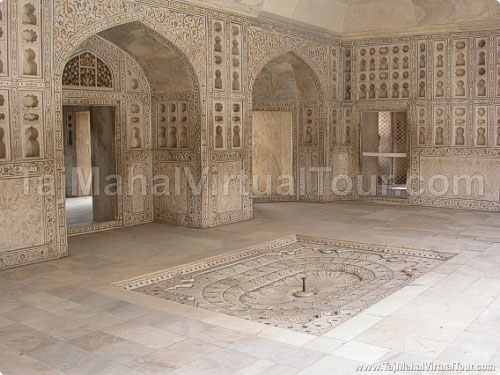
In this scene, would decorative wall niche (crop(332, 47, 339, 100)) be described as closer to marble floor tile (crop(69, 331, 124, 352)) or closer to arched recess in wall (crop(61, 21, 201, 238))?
arched recess in wall (crop(61, 21, 201, 238))

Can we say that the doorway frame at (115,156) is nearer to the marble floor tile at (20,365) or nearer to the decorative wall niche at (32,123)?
the decorative wall niche at (32,123)

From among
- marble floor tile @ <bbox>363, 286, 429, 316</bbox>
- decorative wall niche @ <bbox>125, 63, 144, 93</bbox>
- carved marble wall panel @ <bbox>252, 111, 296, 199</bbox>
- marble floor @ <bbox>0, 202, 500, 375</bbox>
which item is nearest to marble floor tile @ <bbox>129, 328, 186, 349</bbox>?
marble floor @ <bbox>0, 202, 500, 375</bbox>

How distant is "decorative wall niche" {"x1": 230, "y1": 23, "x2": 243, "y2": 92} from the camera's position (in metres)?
8.83

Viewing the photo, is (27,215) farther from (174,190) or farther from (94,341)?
(174,190)

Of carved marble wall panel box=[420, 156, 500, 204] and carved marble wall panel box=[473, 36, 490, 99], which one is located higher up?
carved marble wall panel box=[473, 36, 490, 99]

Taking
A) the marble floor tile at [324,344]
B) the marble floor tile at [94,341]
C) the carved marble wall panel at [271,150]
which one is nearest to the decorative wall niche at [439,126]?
the carved marble wall panel at [271,150]

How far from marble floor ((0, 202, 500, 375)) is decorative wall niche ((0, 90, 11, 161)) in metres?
1.27

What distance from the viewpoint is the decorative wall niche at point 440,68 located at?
1050 cm

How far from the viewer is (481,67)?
10.2 m

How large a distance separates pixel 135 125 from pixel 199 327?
512 cm

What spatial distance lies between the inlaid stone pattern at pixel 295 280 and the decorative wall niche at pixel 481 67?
4.59m

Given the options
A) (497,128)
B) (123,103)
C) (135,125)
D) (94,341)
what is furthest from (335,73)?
(94,341)

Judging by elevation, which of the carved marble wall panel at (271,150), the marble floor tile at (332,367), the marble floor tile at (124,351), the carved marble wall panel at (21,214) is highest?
the carved marble wall panel at (271,150)

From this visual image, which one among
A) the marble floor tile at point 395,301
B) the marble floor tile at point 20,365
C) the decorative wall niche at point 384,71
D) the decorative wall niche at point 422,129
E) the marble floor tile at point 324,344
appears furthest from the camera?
the decorative wall niche at point 384,71
